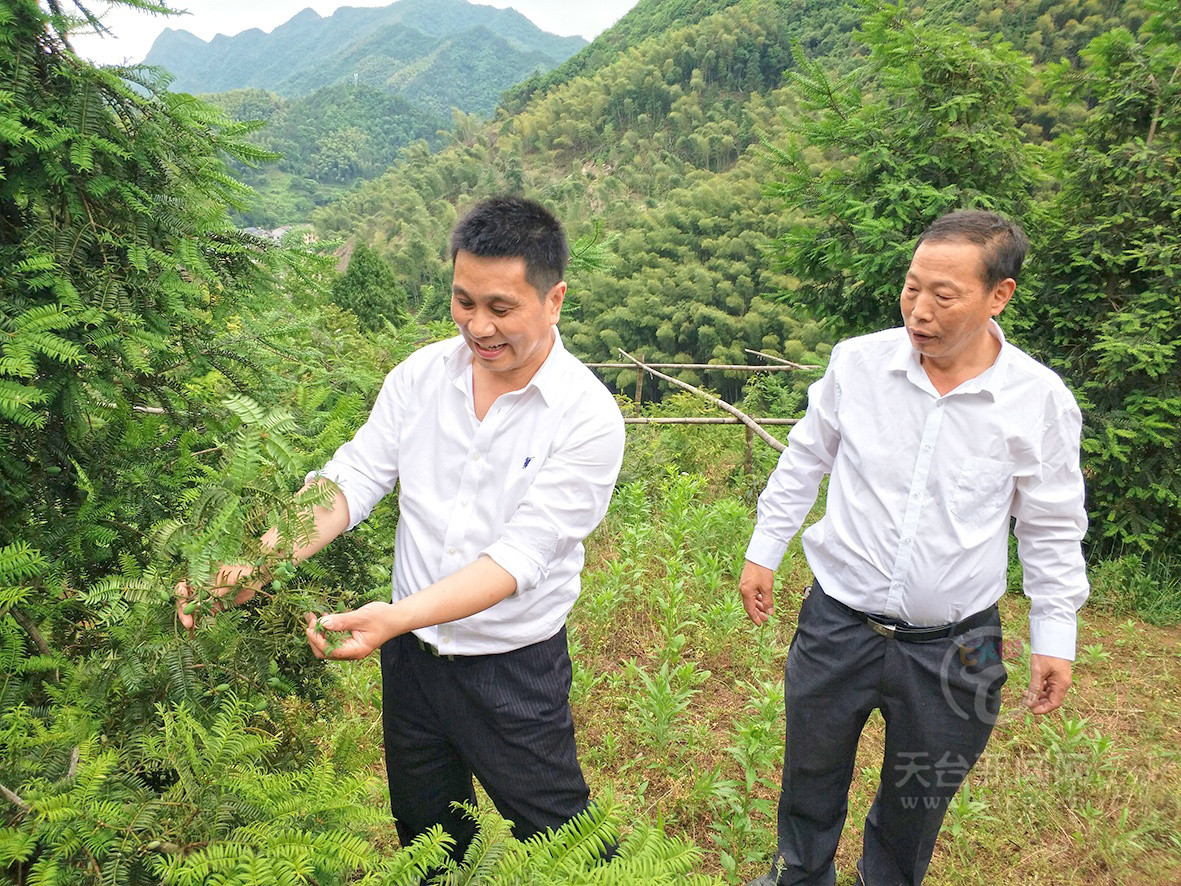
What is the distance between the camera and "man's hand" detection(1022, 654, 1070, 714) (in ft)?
7.36

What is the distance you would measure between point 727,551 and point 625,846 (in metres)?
4.07

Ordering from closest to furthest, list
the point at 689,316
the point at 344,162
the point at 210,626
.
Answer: the point at 210,626, the point at 689,316, the point at 344,162

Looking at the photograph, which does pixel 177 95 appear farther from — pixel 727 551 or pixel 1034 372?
pixel 727 551

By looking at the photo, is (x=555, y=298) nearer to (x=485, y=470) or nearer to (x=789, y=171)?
(x=485, y=470)

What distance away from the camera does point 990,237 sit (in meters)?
2.18

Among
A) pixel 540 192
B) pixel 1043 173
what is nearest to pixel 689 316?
pixel 540 192

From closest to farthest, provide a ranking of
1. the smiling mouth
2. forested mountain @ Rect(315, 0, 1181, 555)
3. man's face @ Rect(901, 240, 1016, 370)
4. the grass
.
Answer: the smiling mouth → man's face @ Rect(901, 240, 1016, 370) → the grass → forested mountain @ Rect(315, 0, 1181, 555)

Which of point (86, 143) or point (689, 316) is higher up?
point (86, 143)

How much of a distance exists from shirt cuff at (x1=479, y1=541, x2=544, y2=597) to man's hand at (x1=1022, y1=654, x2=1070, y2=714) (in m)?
1.56

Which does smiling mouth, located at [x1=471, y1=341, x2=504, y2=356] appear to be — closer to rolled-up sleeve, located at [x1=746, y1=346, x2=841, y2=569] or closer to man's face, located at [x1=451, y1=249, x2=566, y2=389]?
man's face, located at [x1=451, y1=249, x2=566, y2=389]

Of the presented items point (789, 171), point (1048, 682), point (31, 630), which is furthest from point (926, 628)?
point (789, 171)

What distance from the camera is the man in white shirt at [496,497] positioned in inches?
70.0

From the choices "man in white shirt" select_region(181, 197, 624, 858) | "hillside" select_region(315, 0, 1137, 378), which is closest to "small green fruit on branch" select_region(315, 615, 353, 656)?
"man in white shirt" select_region(181, 197, 624, 858)

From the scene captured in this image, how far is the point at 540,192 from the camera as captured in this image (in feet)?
204
